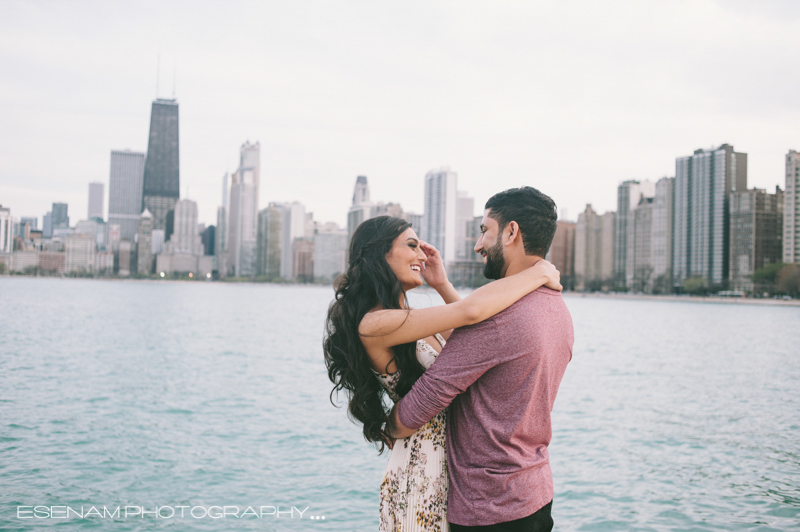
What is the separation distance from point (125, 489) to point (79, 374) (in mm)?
11381

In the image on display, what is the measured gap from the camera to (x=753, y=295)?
93938 millimetres

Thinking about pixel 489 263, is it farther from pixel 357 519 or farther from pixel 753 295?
pixel 753 295

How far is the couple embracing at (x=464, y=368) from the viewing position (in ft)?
7.04

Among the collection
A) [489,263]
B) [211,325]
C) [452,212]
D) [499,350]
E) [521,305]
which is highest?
[452,212]

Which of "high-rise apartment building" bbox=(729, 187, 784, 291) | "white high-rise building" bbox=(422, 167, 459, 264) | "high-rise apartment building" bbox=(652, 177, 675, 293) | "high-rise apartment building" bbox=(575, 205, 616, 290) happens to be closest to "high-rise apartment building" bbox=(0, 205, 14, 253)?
"white high-rise building" bbox=(422, 167, 459, 264)

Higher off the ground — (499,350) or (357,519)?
(499,350)

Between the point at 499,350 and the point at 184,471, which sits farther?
the point at 184,471

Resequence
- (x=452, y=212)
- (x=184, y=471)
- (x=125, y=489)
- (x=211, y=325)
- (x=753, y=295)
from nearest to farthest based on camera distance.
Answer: (x=125, y=489)
(x=184, y=471)
(x=211, y=325)
(x=753, y=295)
(x=452, y=212)

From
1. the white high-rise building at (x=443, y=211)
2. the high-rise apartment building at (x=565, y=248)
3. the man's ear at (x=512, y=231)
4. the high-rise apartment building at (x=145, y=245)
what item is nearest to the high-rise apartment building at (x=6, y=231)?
the high-rise apartment building at (x=145, y=245)

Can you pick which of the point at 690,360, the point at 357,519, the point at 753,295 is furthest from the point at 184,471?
the point at 753,295

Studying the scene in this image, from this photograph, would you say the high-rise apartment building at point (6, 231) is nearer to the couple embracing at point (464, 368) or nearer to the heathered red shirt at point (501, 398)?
the couple embracing at point (464, 368)

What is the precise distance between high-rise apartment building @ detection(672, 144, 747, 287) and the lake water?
3597 inches

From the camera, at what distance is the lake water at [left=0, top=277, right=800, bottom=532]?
7465mm

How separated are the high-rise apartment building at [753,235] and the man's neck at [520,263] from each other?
110824 mm
